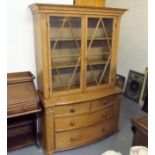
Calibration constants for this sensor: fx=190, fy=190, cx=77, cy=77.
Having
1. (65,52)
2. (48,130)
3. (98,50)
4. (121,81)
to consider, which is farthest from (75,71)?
(121,81)

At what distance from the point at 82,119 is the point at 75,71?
59cm

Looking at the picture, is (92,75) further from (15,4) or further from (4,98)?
(4,98)

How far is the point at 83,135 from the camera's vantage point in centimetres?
239

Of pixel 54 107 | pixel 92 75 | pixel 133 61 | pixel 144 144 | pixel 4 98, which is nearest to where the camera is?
pixel 4 98

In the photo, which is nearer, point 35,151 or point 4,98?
point 4,98

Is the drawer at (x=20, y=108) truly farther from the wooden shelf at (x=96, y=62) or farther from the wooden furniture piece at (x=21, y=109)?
the wooden shelf at (x=96, y=62)

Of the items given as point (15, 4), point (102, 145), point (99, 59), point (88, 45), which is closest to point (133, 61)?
point (99, 59)

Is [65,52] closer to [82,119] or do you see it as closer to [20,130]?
[82,119]

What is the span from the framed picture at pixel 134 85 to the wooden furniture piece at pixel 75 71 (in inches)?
33.5

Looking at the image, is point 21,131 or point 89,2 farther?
point 21,131

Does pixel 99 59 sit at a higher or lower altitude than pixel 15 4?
lower

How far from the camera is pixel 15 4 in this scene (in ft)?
6.99

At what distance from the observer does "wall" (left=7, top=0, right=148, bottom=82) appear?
2.18m
